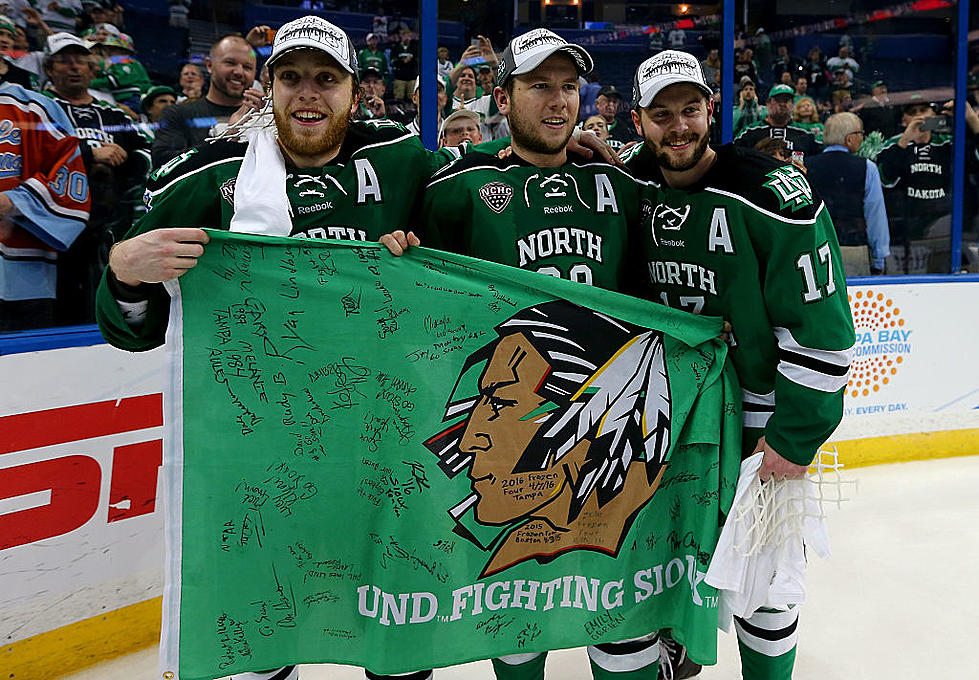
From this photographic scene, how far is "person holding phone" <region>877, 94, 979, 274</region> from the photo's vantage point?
4621 millimetres

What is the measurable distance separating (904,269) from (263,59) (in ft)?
11.6

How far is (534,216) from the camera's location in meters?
1.81

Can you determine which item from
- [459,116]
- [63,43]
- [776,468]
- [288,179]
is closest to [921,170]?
[459,116]

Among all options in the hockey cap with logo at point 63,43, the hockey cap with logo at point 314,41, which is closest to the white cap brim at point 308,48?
the hockey cap with logo at point 314,41

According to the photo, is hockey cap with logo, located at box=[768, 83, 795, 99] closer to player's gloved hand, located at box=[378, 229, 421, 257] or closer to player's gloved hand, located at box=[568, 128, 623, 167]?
player's gloved hand, located at box=[568, 128, 623, 167]

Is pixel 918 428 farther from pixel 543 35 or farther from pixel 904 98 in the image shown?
pixel 543 35

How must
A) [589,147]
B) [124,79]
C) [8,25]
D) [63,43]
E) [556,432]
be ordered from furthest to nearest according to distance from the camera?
1. [124,79]
2. [63,43]
3. [8,25]
4. [589,147]
5. [556,432]

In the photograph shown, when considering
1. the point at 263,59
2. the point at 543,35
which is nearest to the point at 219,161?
the point at 543,35

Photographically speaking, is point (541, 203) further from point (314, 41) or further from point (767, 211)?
point (314, 41)

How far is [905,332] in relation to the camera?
168 inches

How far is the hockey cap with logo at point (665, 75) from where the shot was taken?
1.74 meters

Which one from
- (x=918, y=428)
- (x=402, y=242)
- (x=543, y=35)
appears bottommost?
(x=918, y=428)

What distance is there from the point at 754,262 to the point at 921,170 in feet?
11.8

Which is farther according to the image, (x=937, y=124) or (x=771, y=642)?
(x=937, y=124)
